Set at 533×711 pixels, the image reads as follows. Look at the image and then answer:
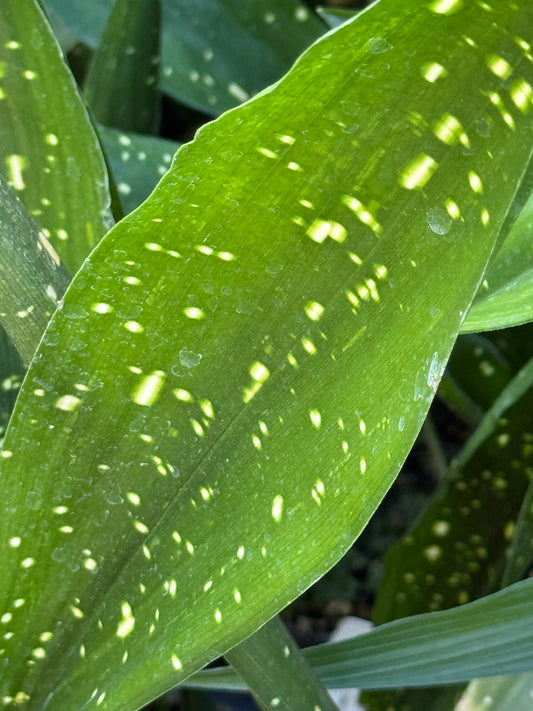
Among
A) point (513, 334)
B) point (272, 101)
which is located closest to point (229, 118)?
point (272, 101)

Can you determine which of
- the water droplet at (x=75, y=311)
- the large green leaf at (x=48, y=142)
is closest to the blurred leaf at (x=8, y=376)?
the large green leaf at (x=48, y=142)

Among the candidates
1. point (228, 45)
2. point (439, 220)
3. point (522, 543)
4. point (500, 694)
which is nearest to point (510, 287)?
point (439, 220)

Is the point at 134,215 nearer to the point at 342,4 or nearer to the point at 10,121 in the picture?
the point at 10,121

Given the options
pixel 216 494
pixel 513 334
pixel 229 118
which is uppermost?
pixel 229 118

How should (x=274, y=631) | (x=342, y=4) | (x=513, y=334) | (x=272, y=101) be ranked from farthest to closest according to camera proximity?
1. (x=342, y=4)
2. (x=513, y=334)
3. (x=274, y=631)
4. (x=272, y=101)

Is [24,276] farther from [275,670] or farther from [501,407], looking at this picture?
[501,407]

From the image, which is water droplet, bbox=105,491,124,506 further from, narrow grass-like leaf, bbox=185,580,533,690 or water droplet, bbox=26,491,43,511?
narrow grass-like leaf, bbox=185,580,533,690

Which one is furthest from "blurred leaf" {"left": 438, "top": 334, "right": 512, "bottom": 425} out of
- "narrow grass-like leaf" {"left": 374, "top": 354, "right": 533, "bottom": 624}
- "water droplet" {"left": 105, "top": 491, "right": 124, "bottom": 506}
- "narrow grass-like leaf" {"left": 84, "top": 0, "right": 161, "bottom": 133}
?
"water droplet" {"left": 105, "top": 491, "right": 124, "bottom": 506}
